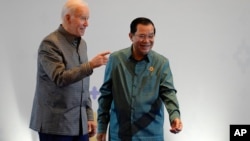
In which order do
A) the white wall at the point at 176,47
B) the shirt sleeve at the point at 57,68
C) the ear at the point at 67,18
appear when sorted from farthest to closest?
A: 1. the white wall at the point at 176,47
2. the ear at the point at 67,18
3. the shirt sleeve at the point at 57,68

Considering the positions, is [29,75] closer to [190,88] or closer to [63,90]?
[190,88]

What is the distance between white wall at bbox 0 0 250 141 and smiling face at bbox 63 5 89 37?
1.31 metres

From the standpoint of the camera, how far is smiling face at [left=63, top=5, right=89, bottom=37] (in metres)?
1.52

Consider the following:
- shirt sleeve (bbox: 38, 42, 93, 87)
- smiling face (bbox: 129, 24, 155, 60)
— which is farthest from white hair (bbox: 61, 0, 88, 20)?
smiling face (bbox: 129, 24, 155, 60)

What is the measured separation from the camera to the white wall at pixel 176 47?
2.86m

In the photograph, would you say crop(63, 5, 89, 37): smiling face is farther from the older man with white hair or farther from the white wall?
the white wall

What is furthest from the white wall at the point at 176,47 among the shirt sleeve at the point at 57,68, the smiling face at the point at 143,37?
the shirt sleeve at the point at 57,68

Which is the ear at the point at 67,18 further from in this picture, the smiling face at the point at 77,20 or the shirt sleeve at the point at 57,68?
the shirt sleeve at the point at 57,68

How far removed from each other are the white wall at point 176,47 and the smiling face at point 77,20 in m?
1.31

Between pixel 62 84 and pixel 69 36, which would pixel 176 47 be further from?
pixel 62 84

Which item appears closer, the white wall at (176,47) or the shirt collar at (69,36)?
the shirt collar at (69,36)

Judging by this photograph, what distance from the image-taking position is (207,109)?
9.70 feet

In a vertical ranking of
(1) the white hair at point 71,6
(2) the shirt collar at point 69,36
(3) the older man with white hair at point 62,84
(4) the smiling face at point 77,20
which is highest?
(1) the white hair at point 71,6

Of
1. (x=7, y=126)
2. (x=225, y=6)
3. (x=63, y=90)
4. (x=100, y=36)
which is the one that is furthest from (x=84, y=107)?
(x=225, y=6)
